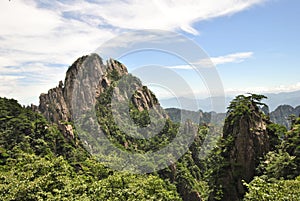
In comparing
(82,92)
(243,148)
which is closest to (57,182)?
(243,148)

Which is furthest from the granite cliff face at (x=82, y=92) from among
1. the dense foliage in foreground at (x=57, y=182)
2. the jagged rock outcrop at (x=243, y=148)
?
the jagged rock outcrop at (x=243, y=148)

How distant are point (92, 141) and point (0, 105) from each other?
19483mm

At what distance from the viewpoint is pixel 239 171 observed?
27922 millimetres

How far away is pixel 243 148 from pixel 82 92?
167 ft

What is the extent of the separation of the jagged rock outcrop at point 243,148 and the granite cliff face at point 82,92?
37.7 meters

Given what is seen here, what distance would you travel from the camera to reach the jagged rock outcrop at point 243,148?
91.2 ft

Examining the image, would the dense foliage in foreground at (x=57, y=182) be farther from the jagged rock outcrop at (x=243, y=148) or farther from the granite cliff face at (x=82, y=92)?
the granite cliff face at (x=82, y=92)

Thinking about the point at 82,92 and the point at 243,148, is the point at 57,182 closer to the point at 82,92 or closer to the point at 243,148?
the point at 243,148

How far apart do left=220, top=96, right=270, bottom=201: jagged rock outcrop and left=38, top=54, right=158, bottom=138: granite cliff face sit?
37.7 meters

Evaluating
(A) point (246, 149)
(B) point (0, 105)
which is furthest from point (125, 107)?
(A) point (246, 149)

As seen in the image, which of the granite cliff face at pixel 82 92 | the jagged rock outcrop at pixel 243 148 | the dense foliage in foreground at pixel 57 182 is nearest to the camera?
the dense foliage in foreground at pixel 57 182

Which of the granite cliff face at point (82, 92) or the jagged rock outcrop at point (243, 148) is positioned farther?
the granite cliff face at point (82, 92)

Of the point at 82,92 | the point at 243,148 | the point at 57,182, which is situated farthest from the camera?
the point at 82,92

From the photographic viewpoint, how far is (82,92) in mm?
71375
